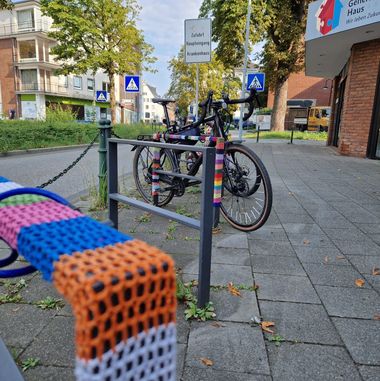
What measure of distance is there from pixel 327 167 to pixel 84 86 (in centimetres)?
3982

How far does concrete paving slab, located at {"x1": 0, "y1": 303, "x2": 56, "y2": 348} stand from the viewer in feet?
6.85

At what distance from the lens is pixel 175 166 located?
4.71m

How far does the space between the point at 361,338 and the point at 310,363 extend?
44cm

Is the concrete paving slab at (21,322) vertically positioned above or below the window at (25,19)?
below

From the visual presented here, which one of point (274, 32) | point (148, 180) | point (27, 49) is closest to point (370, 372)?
point (148, 180)

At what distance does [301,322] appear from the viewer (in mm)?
2264

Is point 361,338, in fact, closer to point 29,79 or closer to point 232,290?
point 232,290

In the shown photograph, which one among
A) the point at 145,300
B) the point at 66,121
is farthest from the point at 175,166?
the point at 66,121

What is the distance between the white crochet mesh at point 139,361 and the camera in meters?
0.72

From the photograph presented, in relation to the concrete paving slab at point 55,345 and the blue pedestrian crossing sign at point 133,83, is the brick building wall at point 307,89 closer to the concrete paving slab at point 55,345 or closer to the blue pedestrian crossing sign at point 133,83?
the blue pedestrian crossing sign at point 133,83

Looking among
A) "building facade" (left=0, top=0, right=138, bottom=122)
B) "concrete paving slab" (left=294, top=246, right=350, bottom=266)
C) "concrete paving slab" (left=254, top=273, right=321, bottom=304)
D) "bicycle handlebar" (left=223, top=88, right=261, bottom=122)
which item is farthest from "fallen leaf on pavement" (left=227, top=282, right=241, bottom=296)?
"building facade" (left=0, top=0, right=138, bottom=122)

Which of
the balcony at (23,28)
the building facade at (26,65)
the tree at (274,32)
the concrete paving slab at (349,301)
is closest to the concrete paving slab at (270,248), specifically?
the concrete paving slab at (349,301)

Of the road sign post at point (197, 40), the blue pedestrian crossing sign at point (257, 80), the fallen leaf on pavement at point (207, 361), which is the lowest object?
the fallen leaf on pavement at point (207, 361)

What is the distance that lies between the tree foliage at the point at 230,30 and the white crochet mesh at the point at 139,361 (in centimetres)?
2289
